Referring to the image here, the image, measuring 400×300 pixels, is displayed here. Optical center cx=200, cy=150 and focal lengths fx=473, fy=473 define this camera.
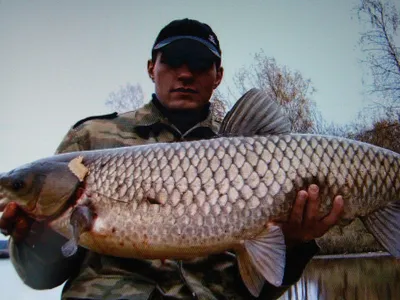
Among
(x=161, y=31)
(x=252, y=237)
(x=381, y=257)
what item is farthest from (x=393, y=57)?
(x=252, y=237)

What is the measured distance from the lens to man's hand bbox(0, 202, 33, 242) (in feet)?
7.75

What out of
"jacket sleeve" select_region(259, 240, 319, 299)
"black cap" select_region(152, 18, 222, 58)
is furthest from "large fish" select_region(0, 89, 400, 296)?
"black cap" select_region(152, 18, 222, 58)

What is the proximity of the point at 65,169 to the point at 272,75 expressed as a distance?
19.9 m

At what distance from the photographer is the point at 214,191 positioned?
224 centimetres

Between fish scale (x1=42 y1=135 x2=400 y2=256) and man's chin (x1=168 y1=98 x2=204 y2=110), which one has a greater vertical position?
man's chin (x1=168 y1=98 x2=204 y2=110)

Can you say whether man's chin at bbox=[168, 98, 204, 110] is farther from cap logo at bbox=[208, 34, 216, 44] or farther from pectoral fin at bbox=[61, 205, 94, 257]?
pectoral fin at bbox=[61, 205, 94, 257]

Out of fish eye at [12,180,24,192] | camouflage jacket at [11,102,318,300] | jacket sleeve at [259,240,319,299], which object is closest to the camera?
fish eye at [12,180,24,192]

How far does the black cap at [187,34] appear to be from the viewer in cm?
317

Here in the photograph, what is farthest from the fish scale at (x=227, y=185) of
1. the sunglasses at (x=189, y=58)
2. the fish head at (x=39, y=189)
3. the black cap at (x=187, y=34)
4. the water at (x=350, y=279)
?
the water at (x=350, y=279)

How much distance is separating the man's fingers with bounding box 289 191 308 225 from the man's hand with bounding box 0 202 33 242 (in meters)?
1.33

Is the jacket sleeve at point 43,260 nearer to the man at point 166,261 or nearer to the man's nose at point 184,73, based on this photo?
the man at point 166,261

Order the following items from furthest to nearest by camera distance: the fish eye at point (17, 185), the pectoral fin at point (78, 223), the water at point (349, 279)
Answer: the water at point (349, 279) < the fish eye at point (17, 185) < the pectoral fin at point (78, 223)

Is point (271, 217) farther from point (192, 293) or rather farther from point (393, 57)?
point (393, 57)

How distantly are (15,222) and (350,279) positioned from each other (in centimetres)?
1139
